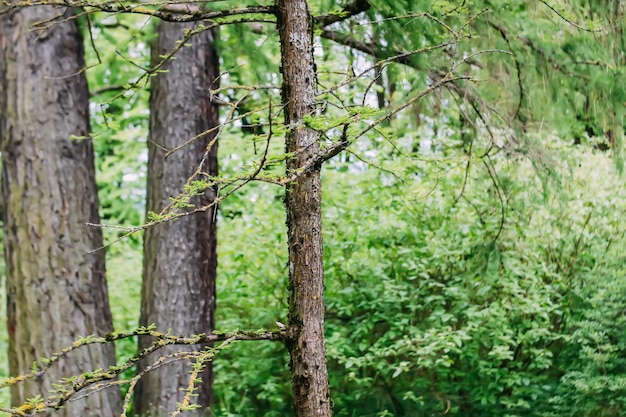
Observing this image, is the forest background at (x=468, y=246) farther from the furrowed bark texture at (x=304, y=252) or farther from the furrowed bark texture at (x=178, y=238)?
the furrowed bark texture at (x=304, y=252)

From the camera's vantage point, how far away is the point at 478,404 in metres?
6.56

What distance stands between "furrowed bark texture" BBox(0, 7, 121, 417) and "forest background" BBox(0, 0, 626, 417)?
49 cm

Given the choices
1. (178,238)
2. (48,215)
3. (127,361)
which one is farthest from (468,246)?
(127,361)

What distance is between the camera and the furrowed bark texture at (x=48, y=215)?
5.12 metres

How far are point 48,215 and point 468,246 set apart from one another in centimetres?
333

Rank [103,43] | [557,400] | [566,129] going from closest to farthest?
[566,129] → [557,400] → [103,43]

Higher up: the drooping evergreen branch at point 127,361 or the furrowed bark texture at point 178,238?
the furrowed bark texture at point 178,238

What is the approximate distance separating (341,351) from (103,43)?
6159 mm

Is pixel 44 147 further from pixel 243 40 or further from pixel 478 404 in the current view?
pixel 478 404

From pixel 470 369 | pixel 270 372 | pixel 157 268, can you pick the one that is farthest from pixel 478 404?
pixel 157 268

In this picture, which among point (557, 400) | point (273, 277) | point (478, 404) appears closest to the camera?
point (557, 400)

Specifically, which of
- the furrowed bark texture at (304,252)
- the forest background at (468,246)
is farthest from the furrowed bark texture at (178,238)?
the furrowed bark texture at (304,252)

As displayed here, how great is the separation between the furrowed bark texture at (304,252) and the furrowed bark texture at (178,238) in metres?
3.10

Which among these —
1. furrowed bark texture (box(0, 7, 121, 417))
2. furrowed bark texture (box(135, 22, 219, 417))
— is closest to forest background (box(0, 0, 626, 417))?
furrowed bark texture (box(135, 22, 219, 417))
